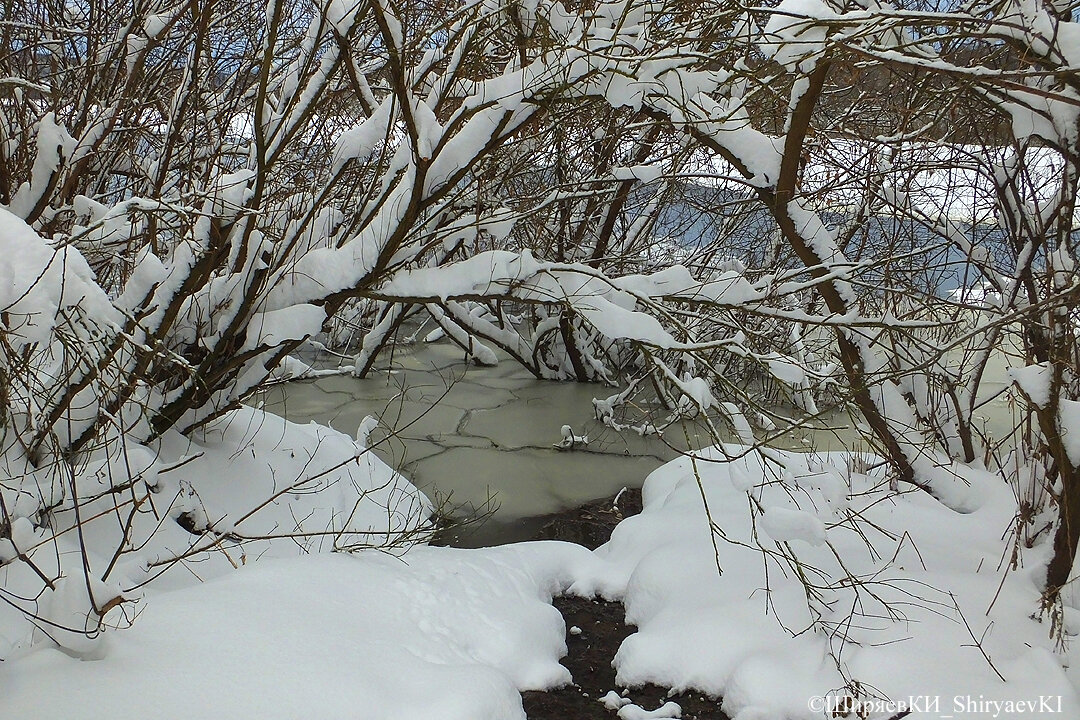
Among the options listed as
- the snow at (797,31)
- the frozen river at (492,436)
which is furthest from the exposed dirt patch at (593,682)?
the snow at (797,31)

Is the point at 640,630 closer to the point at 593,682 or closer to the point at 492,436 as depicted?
the point at 593,682

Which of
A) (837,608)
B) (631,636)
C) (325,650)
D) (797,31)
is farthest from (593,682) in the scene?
(797,31)

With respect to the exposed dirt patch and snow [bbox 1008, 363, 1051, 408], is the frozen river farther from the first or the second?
snow [bbox 1008, 363, 1051, 408]

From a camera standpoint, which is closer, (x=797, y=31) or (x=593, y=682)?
(x=797, y=31)

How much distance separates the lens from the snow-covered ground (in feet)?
7.29

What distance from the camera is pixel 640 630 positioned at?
3373mm

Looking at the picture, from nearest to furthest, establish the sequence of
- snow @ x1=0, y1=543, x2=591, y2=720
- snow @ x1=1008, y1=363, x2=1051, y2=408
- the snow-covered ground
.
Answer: snow @ x1=0, y1=543, x2=591, y2=720
the snow-covered ground
snow @ x1=1008, y1=363, x2=1051, y2=408

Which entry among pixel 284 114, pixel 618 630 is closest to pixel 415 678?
pixel 618 630

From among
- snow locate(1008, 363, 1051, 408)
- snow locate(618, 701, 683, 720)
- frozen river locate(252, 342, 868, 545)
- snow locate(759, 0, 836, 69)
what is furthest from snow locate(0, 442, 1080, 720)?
snow locate(759, 0, 836, 69)

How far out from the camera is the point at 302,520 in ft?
12.9

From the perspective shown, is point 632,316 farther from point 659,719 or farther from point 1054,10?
point 1054,10

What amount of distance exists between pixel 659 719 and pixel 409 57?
285 cm

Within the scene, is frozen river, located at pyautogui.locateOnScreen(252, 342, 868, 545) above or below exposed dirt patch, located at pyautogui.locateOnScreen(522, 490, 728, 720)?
above

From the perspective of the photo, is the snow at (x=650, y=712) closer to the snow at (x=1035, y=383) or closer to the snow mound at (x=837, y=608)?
the snow mound at (x=837, y=608)
